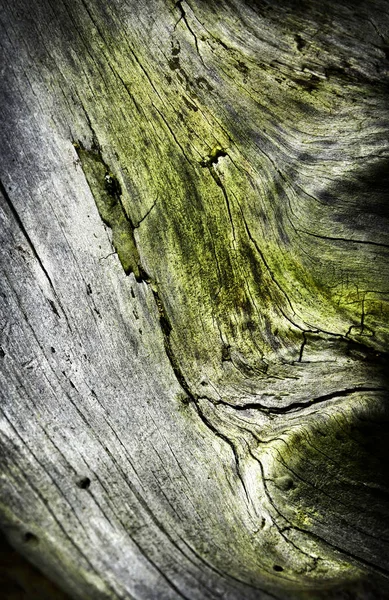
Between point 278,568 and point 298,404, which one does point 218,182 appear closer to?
point 298,404

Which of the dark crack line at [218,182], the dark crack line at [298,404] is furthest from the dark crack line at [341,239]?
the dark crack line at [298,404]

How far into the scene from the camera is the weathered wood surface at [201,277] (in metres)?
1.42

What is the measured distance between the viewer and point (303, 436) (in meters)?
1.60

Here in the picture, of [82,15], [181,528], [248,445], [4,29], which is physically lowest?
[181,528]

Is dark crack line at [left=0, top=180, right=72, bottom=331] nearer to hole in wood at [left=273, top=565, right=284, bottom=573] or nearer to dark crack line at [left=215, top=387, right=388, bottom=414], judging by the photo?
dark crack line at [left=215, top=387, right=388, bottom=414]

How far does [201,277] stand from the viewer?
5.53 feet

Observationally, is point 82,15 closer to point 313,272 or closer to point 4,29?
point 4,29

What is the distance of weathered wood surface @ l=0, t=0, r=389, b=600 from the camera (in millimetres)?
1415

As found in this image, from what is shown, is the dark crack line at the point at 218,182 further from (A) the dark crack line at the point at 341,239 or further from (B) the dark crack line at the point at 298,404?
(B) the dark crack line at the point at 298,404

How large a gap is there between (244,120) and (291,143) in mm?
192

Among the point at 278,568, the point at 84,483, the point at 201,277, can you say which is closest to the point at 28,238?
the point at 201,277

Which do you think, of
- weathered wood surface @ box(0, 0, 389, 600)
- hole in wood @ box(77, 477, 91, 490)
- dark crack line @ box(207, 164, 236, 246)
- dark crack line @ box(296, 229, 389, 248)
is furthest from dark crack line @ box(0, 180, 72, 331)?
dark crack line @ box(296, 229, 389, 248)

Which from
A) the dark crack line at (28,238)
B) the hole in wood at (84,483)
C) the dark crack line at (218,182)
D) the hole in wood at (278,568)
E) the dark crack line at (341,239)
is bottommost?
the hole in wood at (84,483)

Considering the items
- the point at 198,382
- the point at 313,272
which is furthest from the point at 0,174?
the point at 313,272
